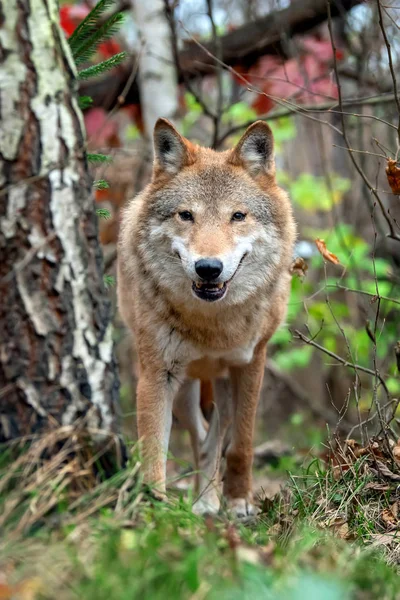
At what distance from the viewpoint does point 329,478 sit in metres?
3.89

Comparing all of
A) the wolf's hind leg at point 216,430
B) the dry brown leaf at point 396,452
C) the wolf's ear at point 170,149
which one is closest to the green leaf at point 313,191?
the wolf's hind leg at point 216,430

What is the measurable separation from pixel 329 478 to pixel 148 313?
4.85ft

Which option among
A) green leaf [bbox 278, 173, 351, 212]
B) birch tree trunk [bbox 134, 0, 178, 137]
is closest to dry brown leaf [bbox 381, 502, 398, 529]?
birch tree trunk [bbox 134, 0, 178, 137]

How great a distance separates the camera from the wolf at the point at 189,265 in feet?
14.5

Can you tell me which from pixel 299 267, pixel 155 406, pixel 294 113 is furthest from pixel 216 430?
pixel 294 113

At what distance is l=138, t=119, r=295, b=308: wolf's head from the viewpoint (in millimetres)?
4312

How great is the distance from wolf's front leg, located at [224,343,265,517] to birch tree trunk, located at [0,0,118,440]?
211 cm

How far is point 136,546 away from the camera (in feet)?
8.08

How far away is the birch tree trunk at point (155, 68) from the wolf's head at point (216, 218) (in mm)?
2555

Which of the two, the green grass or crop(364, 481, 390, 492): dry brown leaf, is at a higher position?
the green grass

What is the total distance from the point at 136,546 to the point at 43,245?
3.81 feet

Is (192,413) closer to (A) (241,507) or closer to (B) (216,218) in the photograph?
(A) (241,507)

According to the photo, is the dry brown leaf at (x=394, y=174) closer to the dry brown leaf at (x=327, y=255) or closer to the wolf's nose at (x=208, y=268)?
the dry brown leaf at (x=327, y=255)

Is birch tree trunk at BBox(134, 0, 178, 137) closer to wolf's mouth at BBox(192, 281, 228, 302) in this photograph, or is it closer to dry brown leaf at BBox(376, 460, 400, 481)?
wolf's mouth at BBox(192, 281, 228, 302)
